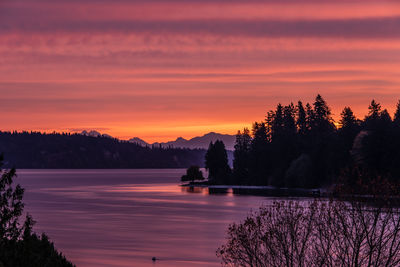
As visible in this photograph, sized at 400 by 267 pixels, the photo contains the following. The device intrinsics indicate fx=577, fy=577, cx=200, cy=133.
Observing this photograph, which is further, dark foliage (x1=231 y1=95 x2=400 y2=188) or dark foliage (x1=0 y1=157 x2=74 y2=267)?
dark foliage (x1=231 y1=95 x2=400 y2=188)

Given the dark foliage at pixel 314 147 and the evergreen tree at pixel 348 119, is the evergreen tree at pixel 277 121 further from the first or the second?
the evergreen tree at pixel 348 119

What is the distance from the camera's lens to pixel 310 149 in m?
150

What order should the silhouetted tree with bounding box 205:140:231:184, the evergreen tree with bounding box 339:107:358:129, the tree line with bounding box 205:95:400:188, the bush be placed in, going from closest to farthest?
the bush → the tree line with bounding box 205:95:400:188 → the evergreen tree with bounding box 339:107:358:129 → the silhouetted tree with bounding box 205:140:231:184

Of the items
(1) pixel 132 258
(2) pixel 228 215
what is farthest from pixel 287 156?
(1) pixel 132 258

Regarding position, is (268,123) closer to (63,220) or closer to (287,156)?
(287,156)

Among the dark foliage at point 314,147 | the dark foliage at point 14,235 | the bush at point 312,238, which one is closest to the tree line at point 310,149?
the dark foliage at point 314,147

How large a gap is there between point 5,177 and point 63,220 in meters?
60.4

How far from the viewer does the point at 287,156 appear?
500ft

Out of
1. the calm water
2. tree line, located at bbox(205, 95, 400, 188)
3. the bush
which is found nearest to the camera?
the bush

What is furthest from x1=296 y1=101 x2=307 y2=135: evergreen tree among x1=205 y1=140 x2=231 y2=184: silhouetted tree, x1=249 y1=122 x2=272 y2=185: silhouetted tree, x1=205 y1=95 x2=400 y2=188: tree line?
x1=205 y1=140 x2=231 y2=184: silhouetted tree

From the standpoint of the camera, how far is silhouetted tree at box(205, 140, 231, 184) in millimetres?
167375

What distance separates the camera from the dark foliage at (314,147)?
116312mm

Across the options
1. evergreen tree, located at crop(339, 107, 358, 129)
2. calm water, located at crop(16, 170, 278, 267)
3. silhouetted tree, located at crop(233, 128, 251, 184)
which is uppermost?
evergreen tree, located at crop(339, 107, 358, 129)

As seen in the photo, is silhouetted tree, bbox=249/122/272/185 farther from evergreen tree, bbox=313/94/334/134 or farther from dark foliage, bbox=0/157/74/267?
dark foliage, bbox=0/157/74/267
